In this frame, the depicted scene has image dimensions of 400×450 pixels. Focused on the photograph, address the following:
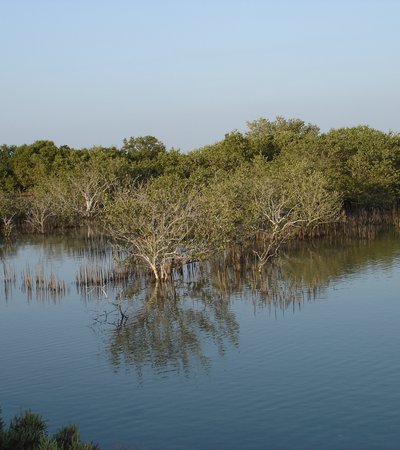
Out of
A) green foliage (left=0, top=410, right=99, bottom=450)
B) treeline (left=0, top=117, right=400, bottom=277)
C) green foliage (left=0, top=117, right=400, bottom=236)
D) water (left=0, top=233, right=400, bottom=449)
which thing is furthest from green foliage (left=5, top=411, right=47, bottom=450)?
green foliage (left=0, top=117, right=400, bottom=236)

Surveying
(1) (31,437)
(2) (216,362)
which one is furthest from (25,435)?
(2) (216,362)

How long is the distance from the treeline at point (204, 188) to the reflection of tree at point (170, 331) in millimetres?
3467

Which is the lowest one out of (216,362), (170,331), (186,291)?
(216,362)

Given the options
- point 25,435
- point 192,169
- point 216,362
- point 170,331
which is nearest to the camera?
point 25,435

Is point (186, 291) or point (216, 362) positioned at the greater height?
point (186, 291)

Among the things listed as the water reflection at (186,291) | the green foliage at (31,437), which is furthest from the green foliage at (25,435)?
the water reflection at (186,291)

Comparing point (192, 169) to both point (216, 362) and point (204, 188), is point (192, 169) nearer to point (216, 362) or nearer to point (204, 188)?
point (204, 188)

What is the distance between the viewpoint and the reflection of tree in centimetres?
2053

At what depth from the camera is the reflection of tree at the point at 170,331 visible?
20531 millimetres

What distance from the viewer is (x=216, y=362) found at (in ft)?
65.3

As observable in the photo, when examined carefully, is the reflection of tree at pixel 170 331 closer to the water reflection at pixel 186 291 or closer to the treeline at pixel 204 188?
the water reflection at pixel 186 291

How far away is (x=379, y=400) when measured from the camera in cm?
1634

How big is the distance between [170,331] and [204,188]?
17951 millimetres

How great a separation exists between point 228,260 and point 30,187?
40.7 m
